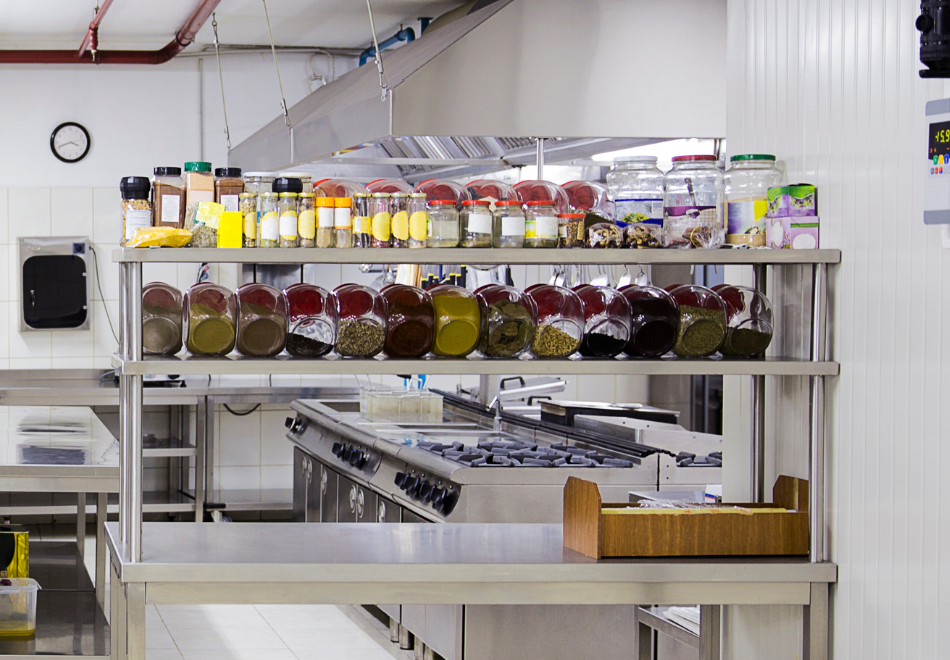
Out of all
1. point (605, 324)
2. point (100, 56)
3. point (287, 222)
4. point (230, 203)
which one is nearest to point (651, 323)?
point (605, 324)

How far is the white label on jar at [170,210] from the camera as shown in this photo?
7.02 feet

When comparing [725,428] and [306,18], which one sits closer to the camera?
[725,428]

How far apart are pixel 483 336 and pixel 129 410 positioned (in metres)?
0.68

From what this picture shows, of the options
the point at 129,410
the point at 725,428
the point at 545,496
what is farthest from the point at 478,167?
the point at 129,410

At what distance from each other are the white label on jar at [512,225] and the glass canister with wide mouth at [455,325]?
0.16 meters

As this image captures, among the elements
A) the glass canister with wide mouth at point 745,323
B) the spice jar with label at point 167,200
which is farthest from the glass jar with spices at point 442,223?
the glass canister with wide mouth at point 745,323

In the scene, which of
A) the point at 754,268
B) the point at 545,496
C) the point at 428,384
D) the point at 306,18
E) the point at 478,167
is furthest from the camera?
the point at 428,384

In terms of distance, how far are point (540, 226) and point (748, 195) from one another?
1.53ft

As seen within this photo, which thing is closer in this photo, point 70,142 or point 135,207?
point 135,207

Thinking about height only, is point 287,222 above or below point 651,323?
above

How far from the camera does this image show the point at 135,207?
212 cm

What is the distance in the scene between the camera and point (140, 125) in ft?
22.4

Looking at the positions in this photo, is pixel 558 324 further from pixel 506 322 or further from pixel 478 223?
pixel 478 223

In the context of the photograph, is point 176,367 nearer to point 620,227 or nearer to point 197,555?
point 197,555
